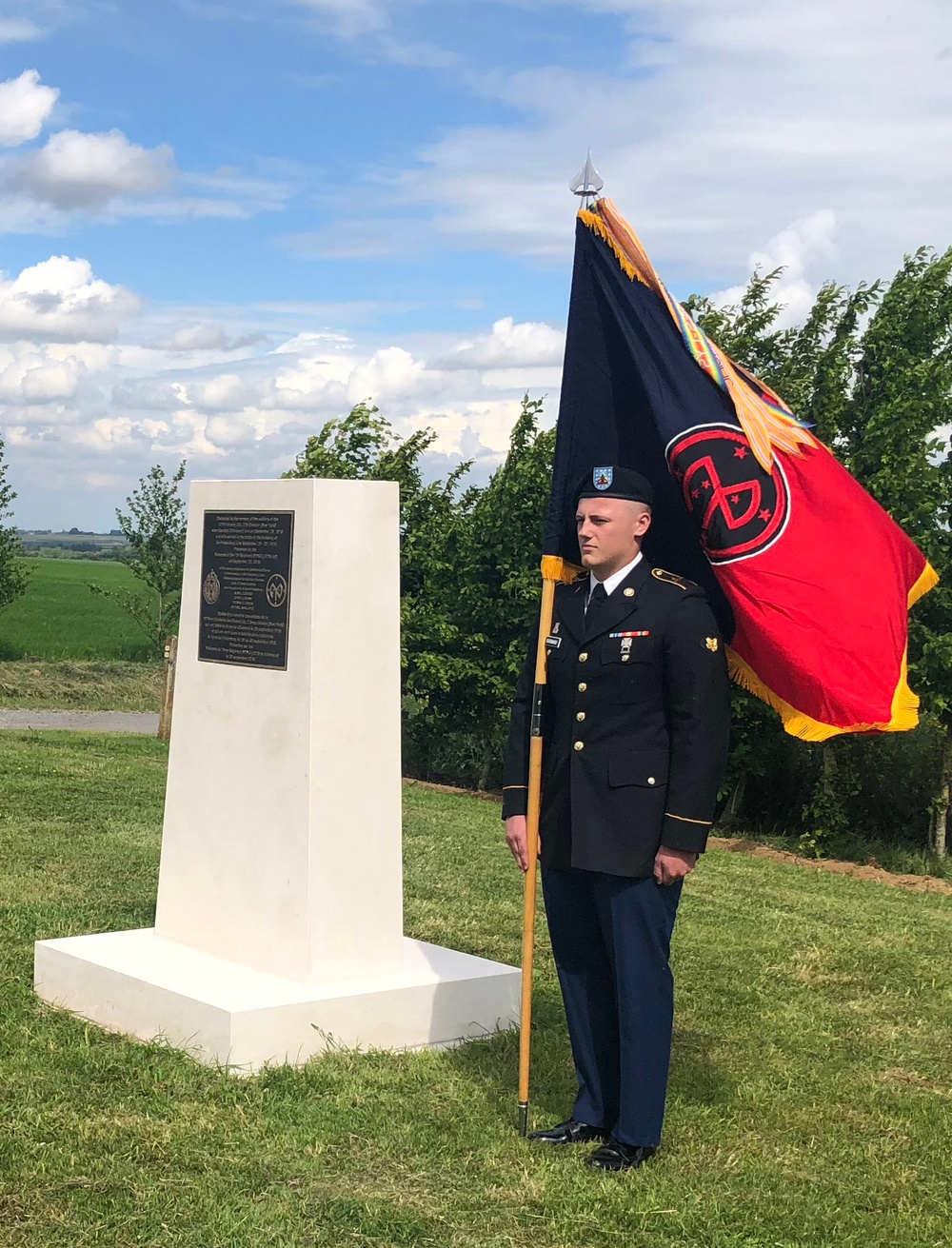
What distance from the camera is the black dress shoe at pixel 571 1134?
4.54 meters

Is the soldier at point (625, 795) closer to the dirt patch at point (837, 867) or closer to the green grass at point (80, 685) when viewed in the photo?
the dirt patch at point (837, 867)

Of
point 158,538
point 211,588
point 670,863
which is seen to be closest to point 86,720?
point 158,538

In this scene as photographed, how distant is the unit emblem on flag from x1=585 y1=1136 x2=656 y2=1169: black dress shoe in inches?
72.0

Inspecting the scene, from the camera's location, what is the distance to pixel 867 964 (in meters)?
7.29

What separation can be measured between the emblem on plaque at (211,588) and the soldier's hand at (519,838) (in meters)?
1.85

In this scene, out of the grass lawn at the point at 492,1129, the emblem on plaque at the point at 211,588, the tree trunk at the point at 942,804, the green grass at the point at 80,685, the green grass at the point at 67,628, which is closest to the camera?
the grass lawn at the point at 492,1129

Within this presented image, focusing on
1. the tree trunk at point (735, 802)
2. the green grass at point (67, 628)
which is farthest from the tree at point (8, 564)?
the tree trunk at point (735, 802)

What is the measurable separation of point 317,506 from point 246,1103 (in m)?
2.15

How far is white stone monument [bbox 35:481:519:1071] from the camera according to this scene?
544 centimetres

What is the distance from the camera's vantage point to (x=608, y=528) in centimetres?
448

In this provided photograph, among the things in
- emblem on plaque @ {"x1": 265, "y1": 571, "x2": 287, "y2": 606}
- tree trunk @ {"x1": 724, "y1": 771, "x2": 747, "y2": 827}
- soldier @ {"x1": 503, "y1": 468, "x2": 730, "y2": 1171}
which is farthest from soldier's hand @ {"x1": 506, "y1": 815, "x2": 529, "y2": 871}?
tree trunk @ {"x1": 724, "y1": 771, "x2": 747, "y2": 827}

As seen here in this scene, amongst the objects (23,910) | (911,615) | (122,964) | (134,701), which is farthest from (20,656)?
(122,964)

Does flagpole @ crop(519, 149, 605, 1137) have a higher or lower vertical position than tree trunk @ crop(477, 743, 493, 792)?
higher

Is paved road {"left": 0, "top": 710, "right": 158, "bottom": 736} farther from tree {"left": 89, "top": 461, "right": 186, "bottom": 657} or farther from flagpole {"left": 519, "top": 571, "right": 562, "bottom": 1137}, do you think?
flagpole {"left": 519, "top": 571, "right": 562, "bottom": 1137}
